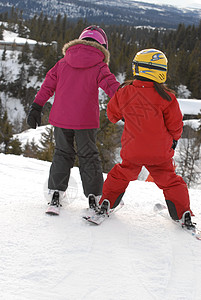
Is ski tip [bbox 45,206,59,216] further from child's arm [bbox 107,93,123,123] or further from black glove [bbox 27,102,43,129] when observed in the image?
child's arm [bbox 107,93,123,123]

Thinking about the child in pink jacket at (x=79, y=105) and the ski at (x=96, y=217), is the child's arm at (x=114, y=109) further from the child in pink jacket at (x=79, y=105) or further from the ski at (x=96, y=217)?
the ski at (x=96, y=217)

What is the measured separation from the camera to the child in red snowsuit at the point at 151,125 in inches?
86.8

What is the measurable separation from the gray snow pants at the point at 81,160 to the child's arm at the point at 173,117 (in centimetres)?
66

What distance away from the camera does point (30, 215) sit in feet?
7.70

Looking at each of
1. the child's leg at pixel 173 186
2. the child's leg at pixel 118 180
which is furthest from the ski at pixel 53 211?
the child's leg at pixel 173 186

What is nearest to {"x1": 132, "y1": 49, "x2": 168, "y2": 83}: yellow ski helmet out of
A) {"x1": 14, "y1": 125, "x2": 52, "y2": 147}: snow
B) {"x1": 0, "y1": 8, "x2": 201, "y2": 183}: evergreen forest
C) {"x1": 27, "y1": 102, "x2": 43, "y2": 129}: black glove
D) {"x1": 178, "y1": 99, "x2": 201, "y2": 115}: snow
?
{"x1": 27, "y1": 102, "x2": 43, "y2": 129}: black glove

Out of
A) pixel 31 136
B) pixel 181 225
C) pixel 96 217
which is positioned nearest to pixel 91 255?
pixel 96 217

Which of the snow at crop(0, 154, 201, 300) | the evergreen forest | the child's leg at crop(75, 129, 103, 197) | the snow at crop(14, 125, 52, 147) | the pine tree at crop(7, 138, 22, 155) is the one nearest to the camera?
the snow at crop(0, 154, 201, 300)

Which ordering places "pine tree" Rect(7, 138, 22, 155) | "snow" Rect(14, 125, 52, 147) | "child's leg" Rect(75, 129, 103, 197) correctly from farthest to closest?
"snow" Rect(14, 125, 52, 147) → "pine tree" Rect(7, 138, 22, 155) → "child's leg" Rect(75, 129, 103, 197)

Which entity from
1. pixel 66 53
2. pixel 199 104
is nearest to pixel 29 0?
pixel 199 104

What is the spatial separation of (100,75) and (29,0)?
733 ft

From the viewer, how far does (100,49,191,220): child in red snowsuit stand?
221cm

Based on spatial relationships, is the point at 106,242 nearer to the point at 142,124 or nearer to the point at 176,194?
the point at 176,194

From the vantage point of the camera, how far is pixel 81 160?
8.52ft
